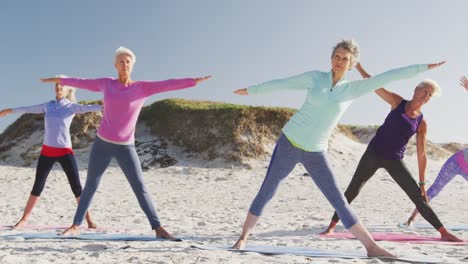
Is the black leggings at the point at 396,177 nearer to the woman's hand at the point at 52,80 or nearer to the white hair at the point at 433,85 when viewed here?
the white hair at the point at 433,85

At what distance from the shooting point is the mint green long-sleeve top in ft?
13.3

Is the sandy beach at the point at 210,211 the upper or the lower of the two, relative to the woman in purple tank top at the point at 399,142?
lower

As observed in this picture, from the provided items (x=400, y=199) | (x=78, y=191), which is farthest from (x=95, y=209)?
(x=400, y=199)

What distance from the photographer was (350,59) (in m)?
4.16

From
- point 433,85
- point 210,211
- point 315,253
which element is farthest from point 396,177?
point 210,211

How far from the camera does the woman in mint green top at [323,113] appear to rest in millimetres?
4082

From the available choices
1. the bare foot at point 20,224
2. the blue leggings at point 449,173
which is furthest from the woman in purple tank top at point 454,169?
the bare foot at point 20,224

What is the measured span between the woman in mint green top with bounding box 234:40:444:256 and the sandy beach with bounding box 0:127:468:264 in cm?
61

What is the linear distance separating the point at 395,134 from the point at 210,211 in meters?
4.60

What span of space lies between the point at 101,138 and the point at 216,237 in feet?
6.53

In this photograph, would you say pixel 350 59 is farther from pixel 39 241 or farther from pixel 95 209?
pixel 95 209

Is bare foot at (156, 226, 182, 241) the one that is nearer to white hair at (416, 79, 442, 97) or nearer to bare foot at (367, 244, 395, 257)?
bare foot at (367, 244, 395, 257)

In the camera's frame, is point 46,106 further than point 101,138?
Yes

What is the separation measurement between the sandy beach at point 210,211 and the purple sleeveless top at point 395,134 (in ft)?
3.60
